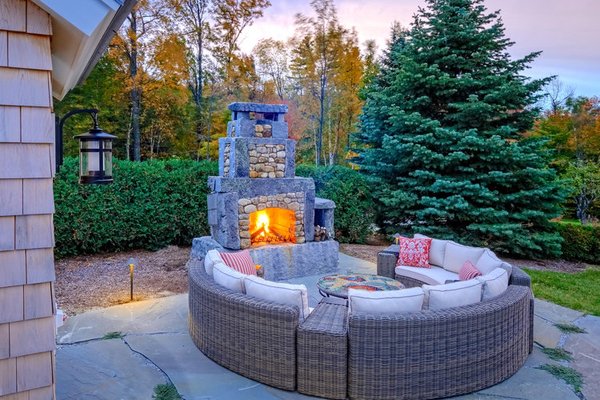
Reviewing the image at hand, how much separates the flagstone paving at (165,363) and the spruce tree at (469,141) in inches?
164

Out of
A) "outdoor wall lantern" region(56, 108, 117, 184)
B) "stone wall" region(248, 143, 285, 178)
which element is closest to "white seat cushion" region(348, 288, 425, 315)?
"outdoor wall lantern" region(56, 108, 117, 184)

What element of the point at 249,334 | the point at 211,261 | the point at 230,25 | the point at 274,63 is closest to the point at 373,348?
the point at 249,334

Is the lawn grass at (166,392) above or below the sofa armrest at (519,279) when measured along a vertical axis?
below

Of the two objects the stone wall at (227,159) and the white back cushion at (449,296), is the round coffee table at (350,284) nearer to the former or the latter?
the white back cushion at (449,296)

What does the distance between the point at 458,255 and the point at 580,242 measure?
6.00m

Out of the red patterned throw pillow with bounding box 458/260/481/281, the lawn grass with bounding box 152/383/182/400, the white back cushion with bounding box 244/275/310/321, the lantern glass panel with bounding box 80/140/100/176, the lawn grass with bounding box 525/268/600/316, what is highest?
the lantern glass panel with bounding box 80/140/100/176

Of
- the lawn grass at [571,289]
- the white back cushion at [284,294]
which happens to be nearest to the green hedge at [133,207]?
the white back cushion at [284,294]

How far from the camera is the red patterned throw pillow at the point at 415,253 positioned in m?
5.94

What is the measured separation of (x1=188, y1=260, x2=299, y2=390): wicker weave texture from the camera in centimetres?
332

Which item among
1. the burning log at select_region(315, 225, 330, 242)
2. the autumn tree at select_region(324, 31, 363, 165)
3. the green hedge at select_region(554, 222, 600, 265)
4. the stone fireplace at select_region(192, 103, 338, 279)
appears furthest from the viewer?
the autumn tree at select_region(324, 31, 363, 165)

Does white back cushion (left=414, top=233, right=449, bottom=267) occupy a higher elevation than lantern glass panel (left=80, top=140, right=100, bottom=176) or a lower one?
lower

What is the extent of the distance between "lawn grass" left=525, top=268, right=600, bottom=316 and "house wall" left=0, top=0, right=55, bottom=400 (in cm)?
635

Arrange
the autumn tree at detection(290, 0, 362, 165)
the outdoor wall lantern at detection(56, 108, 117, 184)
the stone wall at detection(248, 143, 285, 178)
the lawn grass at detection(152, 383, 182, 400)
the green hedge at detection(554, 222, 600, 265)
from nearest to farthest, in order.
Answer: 1. the outdoor wall lantern at detection(56, 108, 117, 184)
2. the lawn grass at detection(152, 383, 182, 400)
3. the stone wall at detection(248, 143, 285, 178)
4. the green hedge at detection(554, 222, 600, 265)
5. the autumn tree at detection(290, 0, 362, 165)

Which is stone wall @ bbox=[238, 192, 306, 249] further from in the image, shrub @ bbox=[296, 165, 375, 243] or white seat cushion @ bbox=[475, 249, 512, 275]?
white seat cushion @ bbox=[475, 249, 512, 275]
